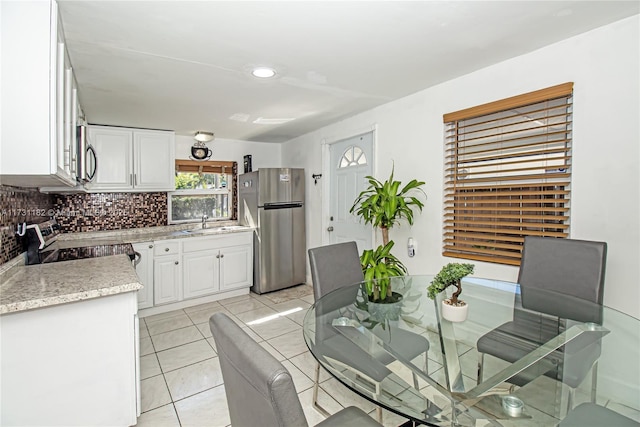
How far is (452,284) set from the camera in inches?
65.5

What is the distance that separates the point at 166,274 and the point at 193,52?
8.52ft

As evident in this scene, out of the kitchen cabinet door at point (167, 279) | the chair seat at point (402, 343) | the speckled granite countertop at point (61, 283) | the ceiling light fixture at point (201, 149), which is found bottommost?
the kitchen cabinet door at point (167, 279)

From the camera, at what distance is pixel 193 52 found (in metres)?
2.04

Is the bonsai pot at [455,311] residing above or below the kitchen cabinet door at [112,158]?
below

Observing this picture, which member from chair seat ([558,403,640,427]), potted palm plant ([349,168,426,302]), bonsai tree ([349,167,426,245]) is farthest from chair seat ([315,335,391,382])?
bonsai tree ([349,167,426,245])

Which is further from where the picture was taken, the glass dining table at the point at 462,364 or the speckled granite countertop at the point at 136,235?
the speckled granite countertop at the point at 136,235

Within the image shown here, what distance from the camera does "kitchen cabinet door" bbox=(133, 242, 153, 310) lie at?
3.56 m

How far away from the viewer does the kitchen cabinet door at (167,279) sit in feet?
12.0

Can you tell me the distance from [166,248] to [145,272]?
1.09 feet

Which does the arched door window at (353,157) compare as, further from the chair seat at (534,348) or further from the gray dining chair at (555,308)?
the chair seat at (534,348)

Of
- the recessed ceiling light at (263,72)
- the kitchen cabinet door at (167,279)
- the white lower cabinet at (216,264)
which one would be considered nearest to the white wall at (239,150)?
the white lower cabinet at (216,264)

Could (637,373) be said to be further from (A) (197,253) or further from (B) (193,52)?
(A) (197,253)

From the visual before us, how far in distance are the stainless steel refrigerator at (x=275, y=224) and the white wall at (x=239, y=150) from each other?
0.47m

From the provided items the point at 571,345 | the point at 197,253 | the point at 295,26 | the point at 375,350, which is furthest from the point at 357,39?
the point at 197,253
